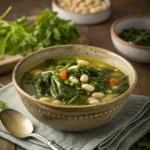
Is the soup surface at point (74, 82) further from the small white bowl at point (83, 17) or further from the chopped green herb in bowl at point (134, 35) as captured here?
the small white bowl at point (83, 17)

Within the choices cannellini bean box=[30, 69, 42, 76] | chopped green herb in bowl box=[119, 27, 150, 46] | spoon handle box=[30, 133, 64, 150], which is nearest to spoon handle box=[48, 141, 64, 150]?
spoon handle box=[30, 133, 64, 150]

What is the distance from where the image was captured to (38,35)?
3.40 meters

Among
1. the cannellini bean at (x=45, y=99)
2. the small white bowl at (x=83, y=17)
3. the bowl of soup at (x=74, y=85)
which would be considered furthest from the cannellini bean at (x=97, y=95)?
the small white bowl at (x=83, y=17)

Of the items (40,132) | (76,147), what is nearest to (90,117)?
(76,147)

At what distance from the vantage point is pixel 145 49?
317 cm

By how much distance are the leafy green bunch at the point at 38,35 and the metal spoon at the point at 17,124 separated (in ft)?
2.93

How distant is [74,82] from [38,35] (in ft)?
3.39

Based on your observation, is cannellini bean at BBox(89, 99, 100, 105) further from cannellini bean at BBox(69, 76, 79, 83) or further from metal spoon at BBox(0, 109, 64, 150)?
metal spoon at BBox(0, 109, 64, 150)

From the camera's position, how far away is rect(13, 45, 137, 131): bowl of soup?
7.43 ft

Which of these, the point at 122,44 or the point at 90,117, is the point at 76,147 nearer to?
the point at 90,117

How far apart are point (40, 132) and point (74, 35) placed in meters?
1.24

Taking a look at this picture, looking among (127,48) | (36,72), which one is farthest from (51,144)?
(127,48)

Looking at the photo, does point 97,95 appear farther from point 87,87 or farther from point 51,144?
point 51,144

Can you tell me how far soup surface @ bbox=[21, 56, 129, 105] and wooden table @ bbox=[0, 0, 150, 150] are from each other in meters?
0.39
